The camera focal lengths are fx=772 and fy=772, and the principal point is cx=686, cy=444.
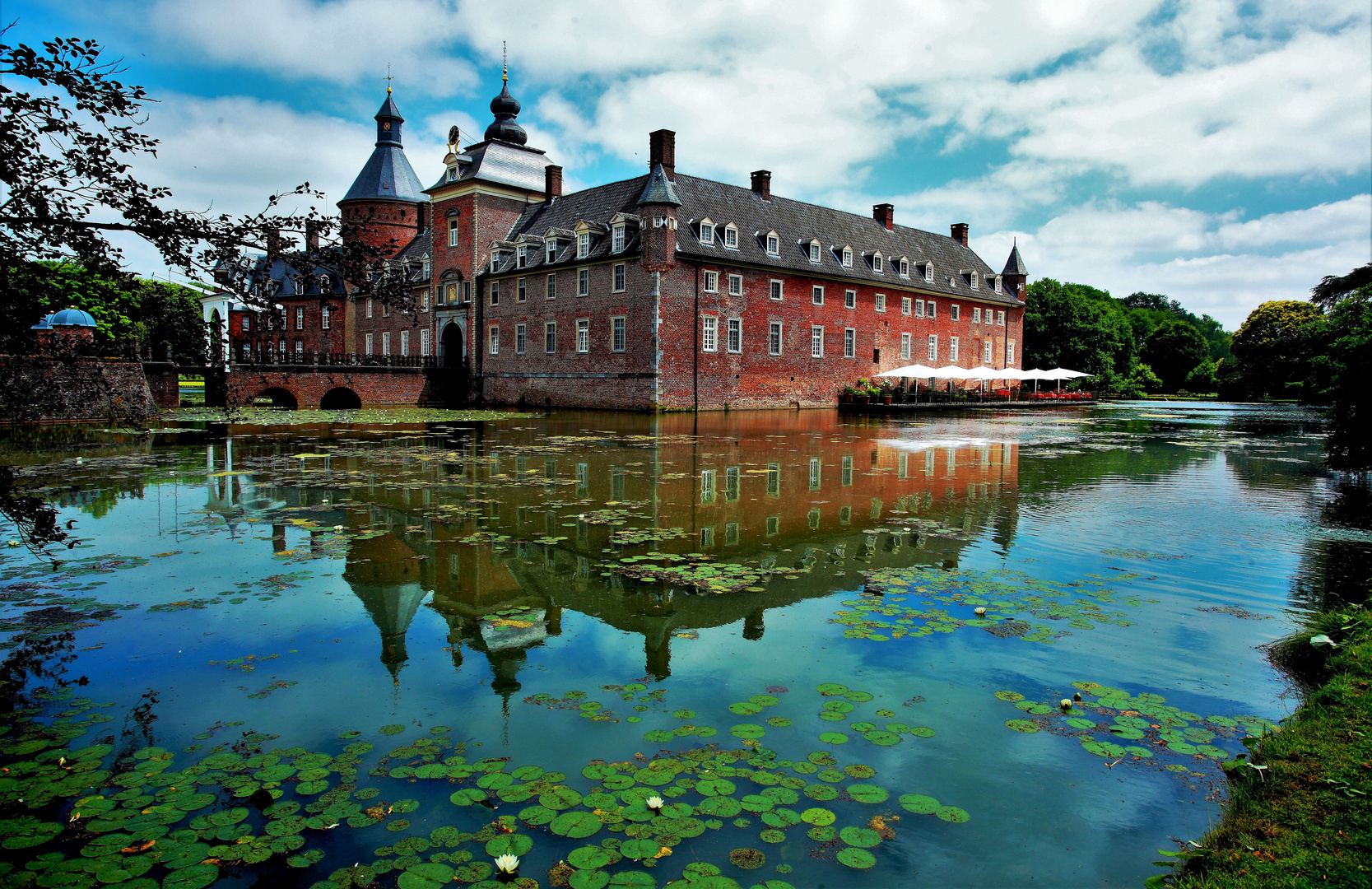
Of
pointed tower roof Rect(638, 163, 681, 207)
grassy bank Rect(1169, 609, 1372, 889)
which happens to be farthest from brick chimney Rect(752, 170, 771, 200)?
grassy bank Rect(1169, 609, 1372, 889)

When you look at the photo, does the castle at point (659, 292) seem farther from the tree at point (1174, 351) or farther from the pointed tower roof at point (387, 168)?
the tree at point (1174, 351)

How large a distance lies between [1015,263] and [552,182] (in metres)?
34.1

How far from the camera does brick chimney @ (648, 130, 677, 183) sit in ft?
121

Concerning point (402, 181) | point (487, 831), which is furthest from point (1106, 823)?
point (402, 181)

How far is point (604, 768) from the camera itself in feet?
12.3

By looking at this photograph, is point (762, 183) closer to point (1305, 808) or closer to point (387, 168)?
point (387, 168)

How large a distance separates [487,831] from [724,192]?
39887 mm

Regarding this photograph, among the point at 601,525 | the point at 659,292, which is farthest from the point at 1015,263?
the point at 601,525

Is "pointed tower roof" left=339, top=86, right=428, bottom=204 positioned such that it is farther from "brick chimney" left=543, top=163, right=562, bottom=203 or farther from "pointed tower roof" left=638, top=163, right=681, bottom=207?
"pointed tower roof" left=638, top=163, right=681, bottom=207

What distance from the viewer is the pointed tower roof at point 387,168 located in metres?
58.2

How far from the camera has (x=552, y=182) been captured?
4494cm

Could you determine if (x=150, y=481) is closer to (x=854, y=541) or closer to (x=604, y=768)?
(x=854, y=541)

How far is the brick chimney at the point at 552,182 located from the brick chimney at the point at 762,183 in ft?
37.1

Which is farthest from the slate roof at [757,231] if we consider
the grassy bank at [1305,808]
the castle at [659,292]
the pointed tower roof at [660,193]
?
the grassy bank at [1305,808]
